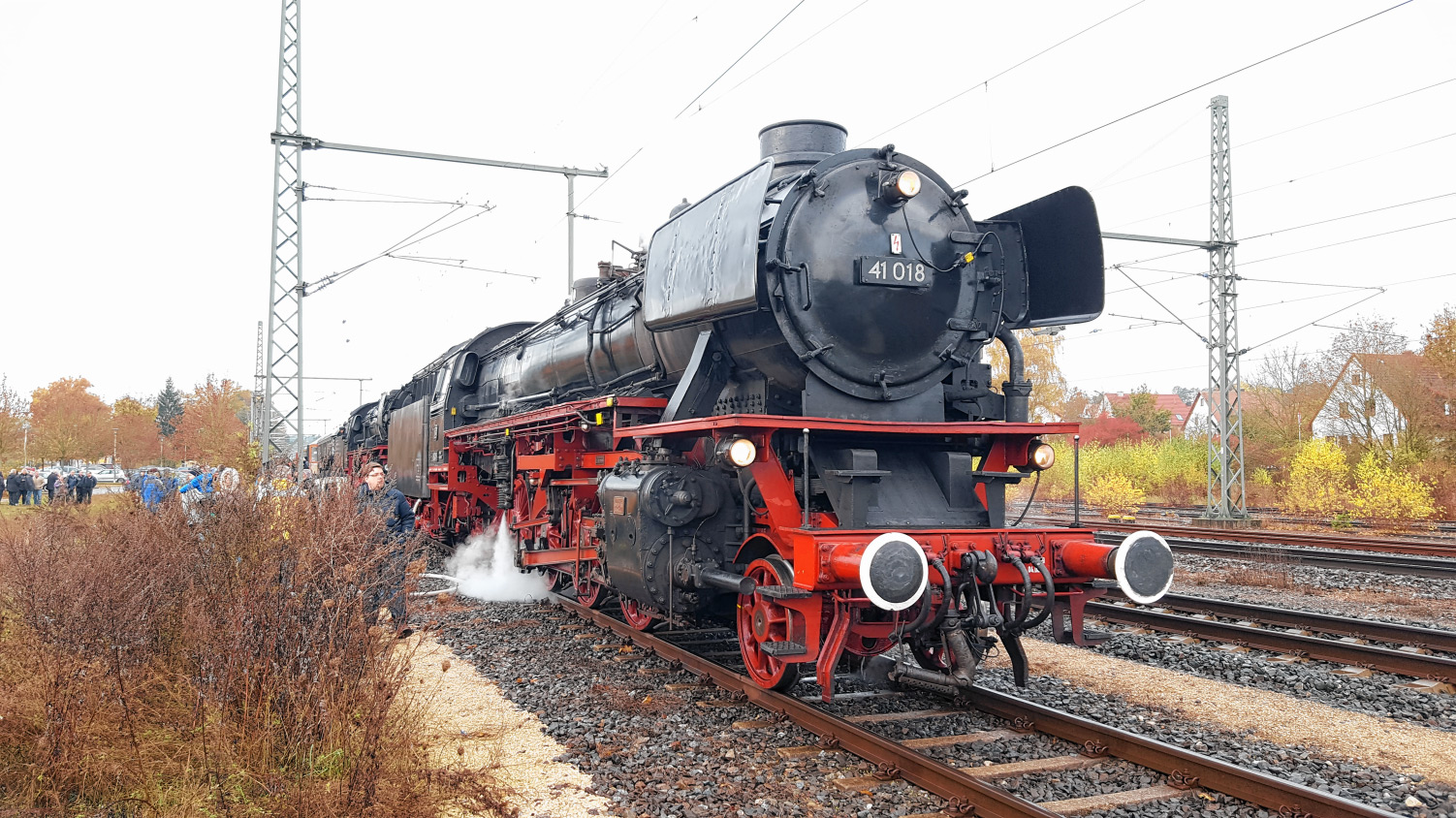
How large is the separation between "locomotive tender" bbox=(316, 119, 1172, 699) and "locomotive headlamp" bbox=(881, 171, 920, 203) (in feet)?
0.07

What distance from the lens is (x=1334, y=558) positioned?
42.6 ft

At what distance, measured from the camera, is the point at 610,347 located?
861cm

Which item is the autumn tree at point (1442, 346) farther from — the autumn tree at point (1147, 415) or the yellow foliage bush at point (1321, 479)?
the autumn tree at point (1147, 415)

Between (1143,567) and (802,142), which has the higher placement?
(802,142)

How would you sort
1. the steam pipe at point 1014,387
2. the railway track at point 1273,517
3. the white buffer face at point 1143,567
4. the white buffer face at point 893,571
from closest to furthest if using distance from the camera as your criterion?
1. the white buffer face at point 893,571
2. the white buffer face at point 1143,567
3. the steam pipe at point 1014,387
4. the railway track at point 1273,517

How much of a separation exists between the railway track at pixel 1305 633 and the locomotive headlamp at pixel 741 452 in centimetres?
541

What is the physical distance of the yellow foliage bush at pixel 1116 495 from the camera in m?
23.9

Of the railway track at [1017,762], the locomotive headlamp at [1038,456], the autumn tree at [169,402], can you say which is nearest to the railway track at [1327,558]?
the locomotive headlamp at [1038,456]

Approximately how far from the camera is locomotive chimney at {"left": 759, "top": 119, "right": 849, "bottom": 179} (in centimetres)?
637

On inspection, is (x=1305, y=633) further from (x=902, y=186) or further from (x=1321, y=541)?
(x=1321, y=541)

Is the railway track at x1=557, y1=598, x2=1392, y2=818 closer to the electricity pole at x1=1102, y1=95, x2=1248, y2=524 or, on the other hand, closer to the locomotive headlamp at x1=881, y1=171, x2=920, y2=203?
the locomotive headlamp at x1=881, y1=171, x2=920, y2=203

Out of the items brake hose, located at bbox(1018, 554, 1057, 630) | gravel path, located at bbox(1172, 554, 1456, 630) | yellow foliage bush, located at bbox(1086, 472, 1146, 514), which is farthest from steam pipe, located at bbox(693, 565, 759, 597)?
yellow foliage bush, located at bbox(1086, 472, 1146, 514)

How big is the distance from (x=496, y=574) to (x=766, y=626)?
6980 mm

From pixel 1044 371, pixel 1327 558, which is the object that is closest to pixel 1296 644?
pixel 1327 558
